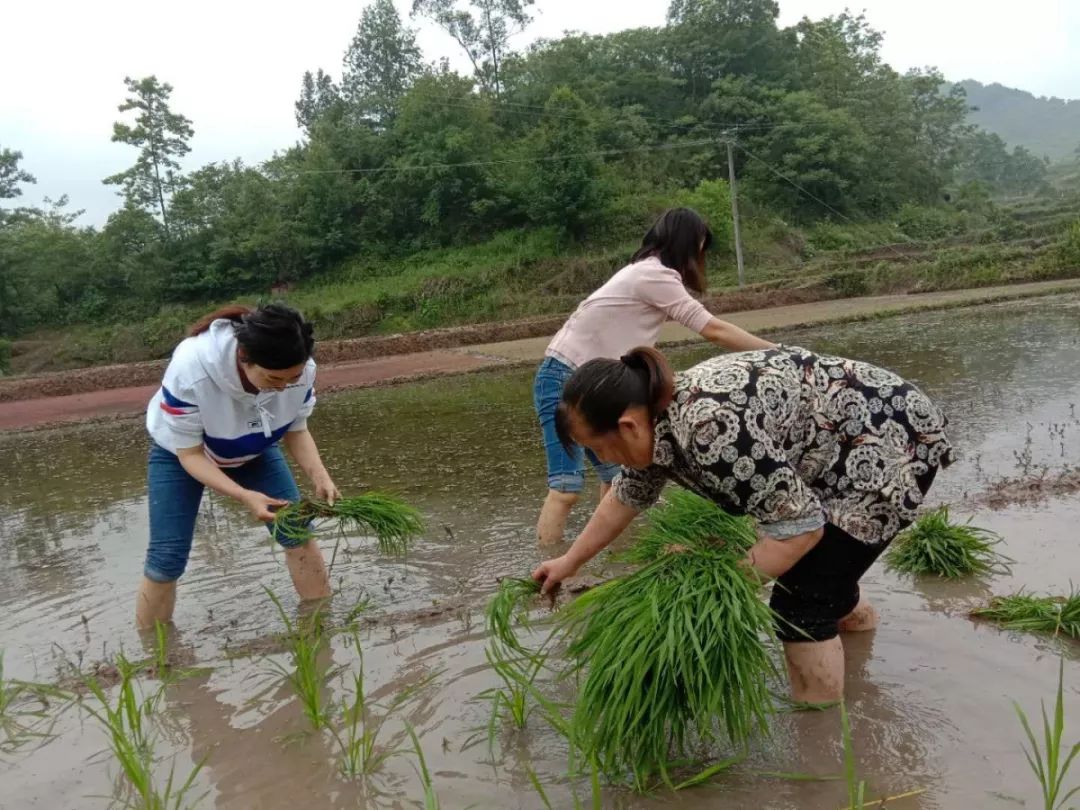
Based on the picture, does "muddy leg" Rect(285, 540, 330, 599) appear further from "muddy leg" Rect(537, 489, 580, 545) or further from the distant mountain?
the distant mountain

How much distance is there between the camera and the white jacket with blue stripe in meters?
3.20

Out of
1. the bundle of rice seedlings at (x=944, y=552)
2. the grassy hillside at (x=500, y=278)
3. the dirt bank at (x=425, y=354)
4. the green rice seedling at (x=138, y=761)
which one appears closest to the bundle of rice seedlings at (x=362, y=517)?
the green rice seedling at (x=138, y=761)

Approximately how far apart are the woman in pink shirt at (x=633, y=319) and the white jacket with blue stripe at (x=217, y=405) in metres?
1.14

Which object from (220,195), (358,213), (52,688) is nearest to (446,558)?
(52,688)

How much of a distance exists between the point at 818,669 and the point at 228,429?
7.54 ft

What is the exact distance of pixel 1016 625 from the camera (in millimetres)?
2857

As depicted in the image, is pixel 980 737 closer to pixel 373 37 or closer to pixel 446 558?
pixel 446 558

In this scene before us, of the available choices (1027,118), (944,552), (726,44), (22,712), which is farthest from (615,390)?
(1027,118)

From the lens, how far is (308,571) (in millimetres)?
3777

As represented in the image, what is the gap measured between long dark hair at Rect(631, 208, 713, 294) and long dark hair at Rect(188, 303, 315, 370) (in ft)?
4.92

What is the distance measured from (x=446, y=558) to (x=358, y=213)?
3434 centimetres

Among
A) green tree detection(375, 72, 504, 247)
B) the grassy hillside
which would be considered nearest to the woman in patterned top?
the grassy hillside

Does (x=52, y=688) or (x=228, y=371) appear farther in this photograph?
(x=228, y=371)

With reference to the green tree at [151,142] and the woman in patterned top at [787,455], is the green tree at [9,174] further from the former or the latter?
the woman in patterned top at [787,455]
